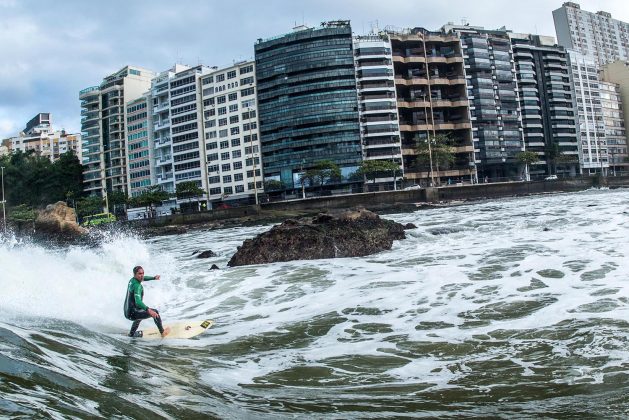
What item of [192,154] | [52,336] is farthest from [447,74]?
[52,336]

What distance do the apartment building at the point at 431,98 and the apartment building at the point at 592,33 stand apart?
8916 centimetres

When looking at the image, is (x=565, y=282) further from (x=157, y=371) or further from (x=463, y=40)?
(x=463, y=40)

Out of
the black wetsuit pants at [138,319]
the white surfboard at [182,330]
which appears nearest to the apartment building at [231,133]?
the white surfboard at [182,330]

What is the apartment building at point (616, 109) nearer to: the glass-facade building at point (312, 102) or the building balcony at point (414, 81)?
the building balcony at point (414, 81)

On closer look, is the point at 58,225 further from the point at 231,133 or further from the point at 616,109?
the point at 616,109

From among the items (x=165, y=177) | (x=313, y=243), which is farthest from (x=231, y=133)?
(x=313, y=243)

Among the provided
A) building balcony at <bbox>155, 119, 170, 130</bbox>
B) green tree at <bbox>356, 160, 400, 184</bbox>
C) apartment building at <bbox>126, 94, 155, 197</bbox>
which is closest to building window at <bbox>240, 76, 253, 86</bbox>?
building balcony at <bbox>155, 119, 170, 130</bbox>

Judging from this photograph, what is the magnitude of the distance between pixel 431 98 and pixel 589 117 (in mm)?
51990

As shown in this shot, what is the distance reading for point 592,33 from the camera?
185 meters

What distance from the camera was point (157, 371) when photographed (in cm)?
769

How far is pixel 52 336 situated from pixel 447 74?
111m

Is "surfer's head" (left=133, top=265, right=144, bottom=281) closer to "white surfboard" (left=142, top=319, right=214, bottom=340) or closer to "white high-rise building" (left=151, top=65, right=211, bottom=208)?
"white surfboard" (left=142, top=319, right=214, bottom=340)

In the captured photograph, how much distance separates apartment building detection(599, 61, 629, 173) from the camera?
135750 millimetres

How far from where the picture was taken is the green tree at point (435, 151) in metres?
95.2
